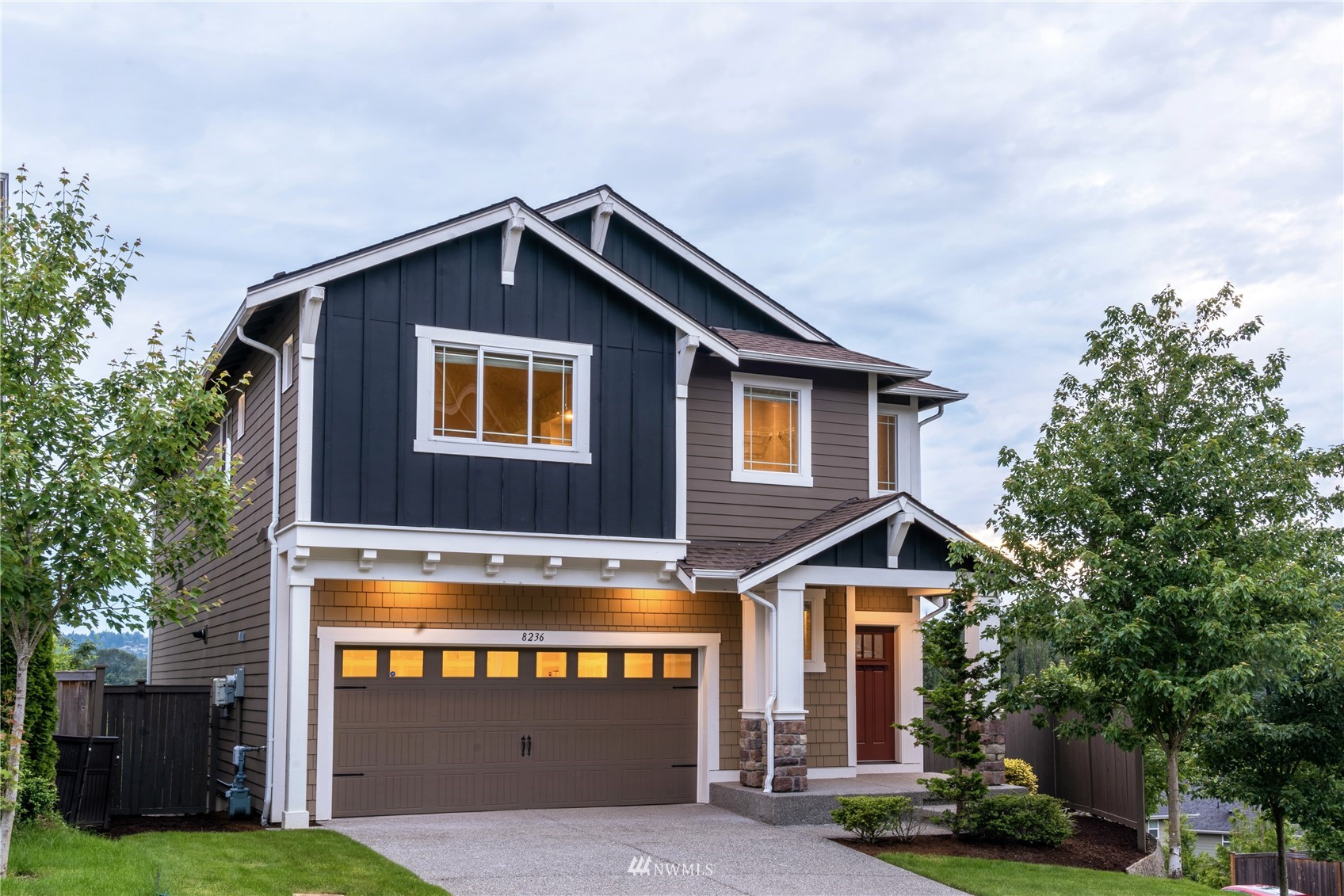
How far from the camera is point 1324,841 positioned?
45.8ft

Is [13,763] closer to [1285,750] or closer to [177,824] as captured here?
[177,824]

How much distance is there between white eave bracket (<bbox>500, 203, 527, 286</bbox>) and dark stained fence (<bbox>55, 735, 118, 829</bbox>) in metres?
6.65

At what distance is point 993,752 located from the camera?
15.1 metres

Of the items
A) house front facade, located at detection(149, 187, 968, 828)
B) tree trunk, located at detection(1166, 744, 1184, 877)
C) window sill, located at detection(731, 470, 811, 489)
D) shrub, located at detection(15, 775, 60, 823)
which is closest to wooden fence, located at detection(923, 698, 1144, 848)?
tree trunk, located at detection(1166, 744, 1184, 877)

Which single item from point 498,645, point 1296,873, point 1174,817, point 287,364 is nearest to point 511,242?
point 287,364

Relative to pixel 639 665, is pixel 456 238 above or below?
above

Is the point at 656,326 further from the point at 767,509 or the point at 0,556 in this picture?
the point at 0,556

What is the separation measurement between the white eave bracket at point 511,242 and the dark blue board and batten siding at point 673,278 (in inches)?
120

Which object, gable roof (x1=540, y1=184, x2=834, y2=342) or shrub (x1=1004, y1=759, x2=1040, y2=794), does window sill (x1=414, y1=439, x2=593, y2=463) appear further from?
shrub (x1=1004, y1=759, x2=1040, y2=794)

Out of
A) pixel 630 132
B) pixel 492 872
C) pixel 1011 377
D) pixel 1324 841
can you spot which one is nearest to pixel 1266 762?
pixel 1324 841

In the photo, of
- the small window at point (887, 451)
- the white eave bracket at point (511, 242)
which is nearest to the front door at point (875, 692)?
the small window at point (887, 451)

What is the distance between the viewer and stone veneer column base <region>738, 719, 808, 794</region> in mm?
14023

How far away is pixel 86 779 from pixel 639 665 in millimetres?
6420

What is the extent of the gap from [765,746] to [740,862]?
9.81 ft
